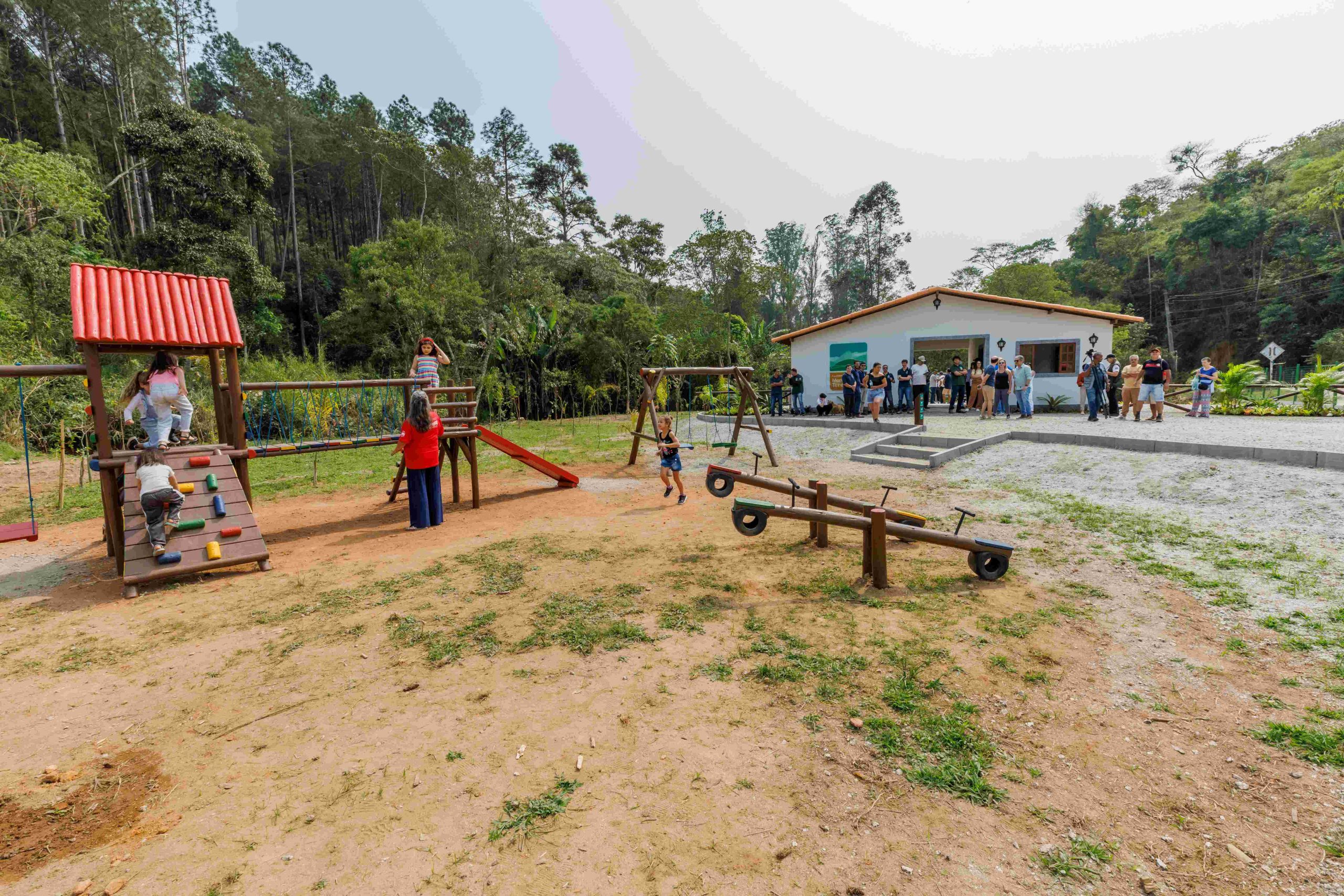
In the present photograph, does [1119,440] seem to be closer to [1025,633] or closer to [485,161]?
[1025,633]

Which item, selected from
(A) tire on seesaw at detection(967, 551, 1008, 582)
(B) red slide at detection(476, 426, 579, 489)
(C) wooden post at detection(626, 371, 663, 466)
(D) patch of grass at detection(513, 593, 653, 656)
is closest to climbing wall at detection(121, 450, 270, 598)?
(B) red slide at detection(476, 426, 579, 489)


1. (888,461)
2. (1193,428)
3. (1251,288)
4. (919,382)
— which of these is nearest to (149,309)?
(888,461)

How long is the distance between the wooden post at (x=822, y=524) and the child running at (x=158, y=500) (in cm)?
650

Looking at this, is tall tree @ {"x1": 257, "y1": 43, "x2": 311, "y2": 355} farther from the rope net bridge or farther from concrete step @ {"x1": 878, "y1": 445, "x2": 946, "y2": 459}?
concrete step @ {"x1": 878, "y1": 445, "x2": 946, "y2": 459}

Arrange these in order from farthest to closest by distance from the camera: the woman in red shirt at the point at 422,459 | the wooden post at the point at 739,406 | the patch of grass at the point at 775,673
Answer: the wooden post at the point at 739,406
the woman in red shirt at the point at 422,459
the patch of grass at the point at 775,673

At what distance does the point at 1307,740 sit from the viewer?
9.33ft

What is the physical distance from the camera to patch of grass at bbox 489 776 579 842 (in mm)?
2430

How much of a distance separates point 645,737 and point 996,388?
52.7ft

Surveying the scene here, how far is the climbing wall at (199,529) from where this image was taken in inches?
219

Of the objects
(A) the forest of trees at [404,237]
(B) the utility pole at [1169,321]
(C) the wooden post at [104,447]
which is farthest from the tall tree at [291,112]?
(B) the utility pole at [1169,321]

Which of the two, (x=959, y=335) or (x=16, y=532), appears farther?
(x=959, y=335)

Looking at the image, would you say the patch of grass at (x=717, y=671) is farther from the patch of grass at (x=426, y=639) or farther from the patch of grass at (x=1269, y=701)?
the patch of grass at (x=1269, y=701)

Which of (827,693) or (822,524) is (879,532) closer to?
(822,524)

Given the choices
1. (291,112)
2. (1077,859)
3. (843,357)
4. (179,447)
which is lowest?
(1077,859)
